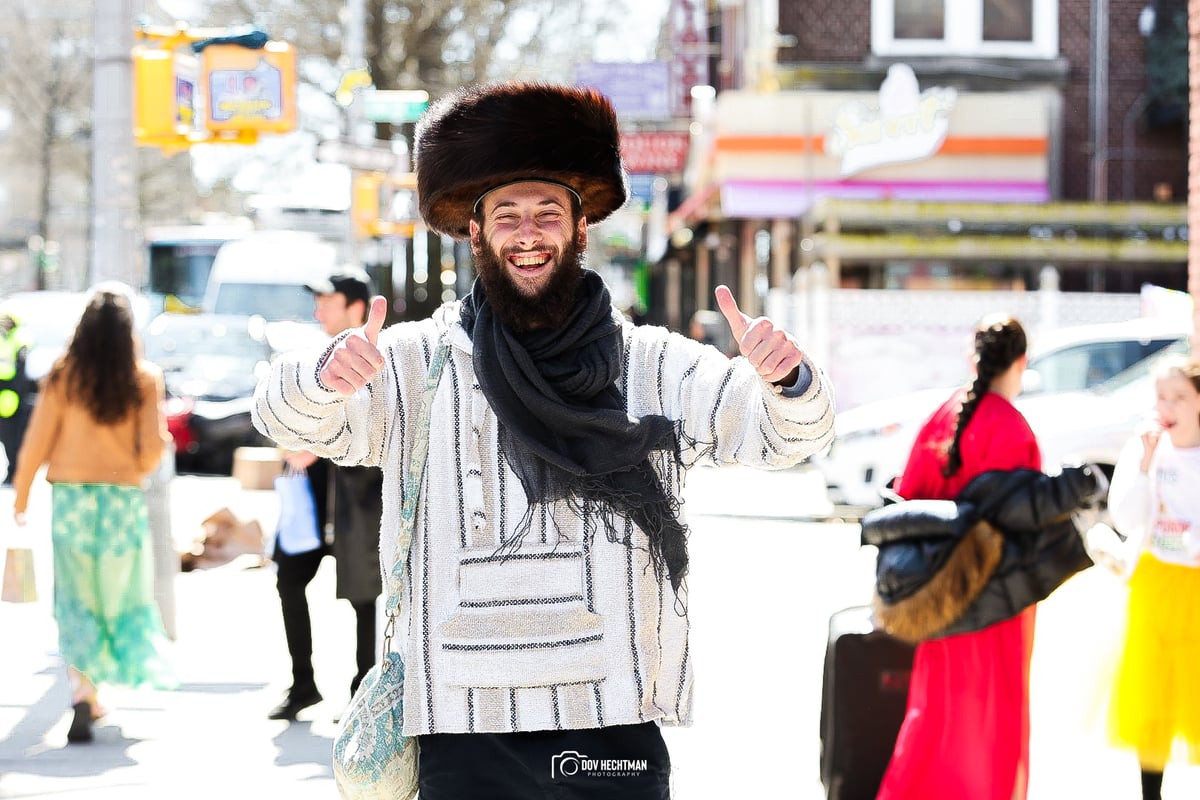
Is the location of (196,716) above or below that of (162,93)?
below

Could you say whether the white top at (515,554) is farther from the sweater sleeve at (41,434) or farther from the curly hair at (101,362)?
the sweater sleeve at (41,434)

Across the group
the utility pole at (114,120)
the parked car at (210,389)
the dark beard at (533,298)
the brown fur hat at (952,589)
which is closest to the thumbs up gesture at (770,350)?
the dark beard at (533,298)

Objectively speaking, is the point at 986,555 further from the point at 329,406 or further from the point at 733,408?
the point at 329,406

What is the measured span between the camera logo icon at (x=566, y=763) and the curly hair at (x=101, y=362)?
4.35 metres

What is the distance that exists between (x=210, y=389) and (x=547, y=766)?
16.3 m

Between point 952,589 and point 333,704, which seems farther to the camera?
point 333,704

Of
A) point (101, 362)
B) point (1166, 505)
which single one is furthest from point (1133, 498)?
point (101, 362)

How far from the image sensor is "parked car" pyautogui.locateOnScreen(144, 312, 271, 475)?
18.4m

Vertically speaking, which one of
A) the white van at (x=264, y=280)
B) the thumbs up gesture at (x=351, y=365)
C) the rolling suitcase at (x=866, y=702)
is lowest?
the rolling suitcase at (x=866, y=702)

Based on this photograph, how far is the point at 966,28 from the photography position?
24.4 metres

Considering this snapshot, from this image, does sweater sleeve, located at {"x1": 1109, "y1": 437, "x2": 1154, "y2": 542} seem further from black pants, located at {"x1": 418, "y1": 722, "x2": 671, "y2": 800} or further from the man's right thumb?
the man's right thumb

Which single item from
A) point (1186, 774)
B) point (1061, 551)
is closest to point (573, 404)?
point (1061, 551)

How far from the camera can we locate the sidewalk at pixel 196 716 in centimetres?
602

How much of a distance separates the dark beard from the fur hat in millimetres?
157
